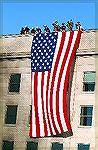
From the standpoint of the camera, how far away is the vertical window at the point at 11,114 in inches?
1315

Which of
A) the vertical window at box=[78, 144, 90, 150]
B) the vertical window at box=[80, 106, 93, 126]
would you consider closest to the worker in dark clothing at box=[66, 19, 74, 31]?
the vertical window at box=[80, 106, 93, 126]

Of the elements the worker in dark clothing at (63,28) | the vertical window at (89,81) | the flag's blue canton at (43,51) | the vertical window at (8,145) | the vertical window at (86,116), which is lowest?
the vertical window at (8,145)

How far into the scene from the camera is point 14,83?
34.1 m

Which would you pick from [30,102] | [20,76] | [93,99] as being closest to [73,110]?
[93,99]

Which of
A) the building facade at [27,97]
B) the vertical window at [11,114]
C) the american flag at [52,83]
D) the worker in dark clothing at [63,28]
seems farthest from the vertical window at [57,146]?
the worker in dark clothing at [63,28]

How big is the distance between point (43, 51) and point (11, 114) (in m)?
6.92

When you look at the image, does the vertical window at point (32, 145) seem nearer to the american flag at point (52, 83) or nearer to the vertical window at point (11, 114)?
the american flag at point (52, 83)

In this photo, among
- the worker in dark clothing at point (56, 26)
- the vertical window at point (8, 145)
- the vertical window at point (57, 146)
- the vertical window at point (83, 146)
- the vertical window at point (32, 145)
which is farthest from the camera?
the vertical window at point (8, 145)

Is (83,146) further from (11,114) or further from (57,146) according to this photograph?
(11,114)

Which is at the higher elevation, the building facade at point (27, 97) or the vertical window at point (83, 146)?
the building facade at point (27, 97)

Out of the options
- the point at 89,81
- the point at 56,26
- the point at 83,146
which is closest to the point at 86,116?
the point at 83,146

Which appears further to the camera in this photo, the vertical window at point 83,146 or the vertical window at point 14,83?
the vertical window at point 14,83

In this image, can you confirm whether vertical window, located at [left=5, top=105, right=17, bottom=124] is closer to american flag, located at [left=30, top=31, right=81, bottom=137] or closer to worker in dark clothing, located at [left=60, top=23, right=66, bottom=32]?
american flag, located at [left=30, top=31, right=81, bottom=137]

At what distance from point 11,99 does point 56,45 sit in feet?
23.1
